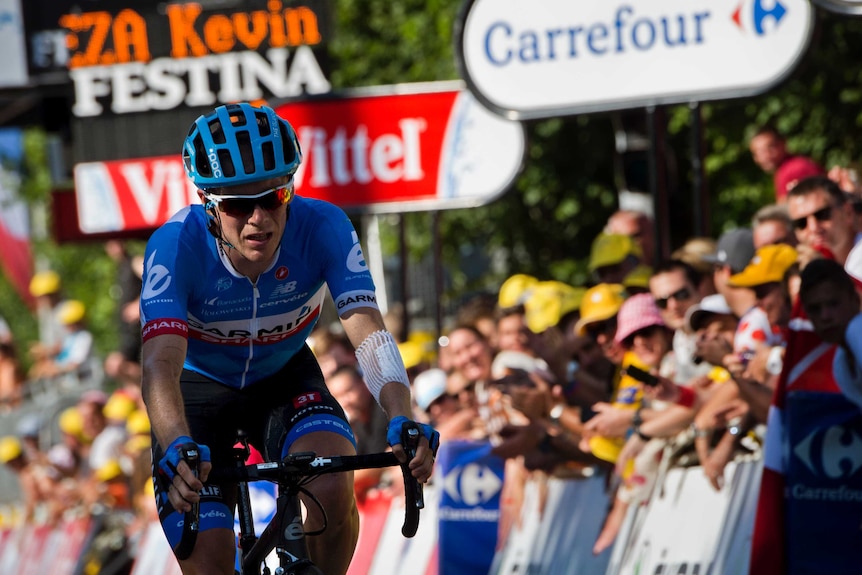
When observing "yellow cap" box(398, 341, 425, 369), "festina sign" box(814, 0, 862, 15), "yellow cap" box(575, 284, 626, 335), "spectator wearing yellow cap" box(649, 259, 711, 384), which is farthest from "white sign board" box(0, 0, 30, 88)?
"festina sign" box(814, 0, 862, 15)

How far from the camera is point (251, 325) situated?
586 cm

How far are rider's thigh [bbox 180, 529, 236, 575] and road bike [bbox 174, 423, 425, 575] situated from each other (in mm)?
39

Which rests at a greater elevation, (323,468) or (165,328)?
(165,328)

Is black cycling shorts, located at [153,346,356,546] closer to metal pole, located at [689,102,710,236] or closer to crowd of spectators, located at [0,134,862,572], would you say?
crowd of spectators, located at [0,134,862,572]

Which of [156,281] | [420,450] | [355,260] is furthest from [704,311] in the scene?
[156,281]

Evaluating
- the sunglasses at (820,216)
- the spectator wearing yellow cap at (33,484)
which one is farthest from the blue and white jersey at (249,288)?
the spectator wearing yellow cap at (33,484)

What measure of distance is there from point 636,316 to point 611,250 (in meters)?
1.64

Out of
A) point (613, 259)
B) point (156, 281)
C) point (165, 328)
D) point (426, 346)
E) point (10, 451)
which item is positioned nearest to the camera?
point (165, 328)

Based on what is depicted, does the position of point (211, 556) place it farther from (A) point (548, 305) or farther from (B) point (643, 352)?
(A) point (548, 305)

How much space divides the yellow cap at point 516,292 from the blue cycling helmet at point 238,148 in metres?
5.17

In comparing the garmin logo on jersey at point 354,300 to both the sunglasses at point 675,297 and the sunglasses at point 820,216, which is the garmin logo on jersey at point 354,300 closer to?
the sunglasses at point 820,216

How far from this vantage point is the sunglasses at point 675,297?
8.72 m

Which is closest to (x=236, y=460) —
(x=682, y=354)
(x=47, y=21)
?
(x=682, y=354)

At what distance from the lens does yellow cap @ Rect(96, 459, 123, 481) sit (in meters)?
13.0
